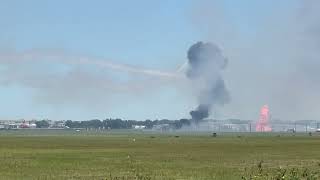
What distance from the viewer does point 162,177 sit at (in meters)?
45.6

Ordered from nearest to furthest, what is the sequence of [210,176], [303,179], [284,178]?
[284,178], [303,179], [210,176]

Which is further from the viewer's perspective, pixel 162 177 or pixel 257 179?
pixel 162 177

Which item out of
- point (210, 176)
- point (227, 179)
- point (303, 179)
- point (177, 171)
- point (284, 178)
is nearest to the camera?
point (284, 178)

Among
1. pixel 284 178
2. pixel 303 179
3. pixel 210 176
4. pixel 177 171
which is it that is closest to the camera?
pixel 284 178

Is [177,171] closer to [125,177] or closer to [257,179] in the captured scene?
[125,177]

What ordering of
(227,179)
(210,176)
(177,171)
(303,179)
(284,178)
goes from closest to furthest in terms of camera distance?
1. (284,178)
2. (303,179)
3. (227,179)
4. (210,176)
5. (177,171)

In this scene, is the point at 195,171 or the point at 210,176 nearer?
the point at 210,176

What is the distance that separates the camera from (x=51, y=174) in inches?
1902

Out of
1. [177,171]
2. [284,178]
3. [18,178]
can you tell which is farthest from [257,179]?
[177,171]

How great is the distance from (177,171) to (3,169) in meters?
15.1

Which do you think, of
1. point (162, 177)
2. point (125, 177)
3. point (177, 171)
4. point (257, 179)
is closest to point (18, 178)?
point (125, 177)

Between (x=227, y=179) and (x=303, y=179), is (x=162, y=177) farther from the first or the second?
(x=303, y=179)

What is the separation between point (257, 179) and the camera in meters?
24.8

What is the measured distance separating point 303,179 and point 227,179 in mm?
9407
